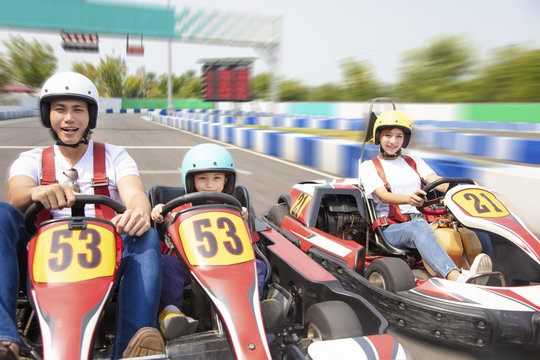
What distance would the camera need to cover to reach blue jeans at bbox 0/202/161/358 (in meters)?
1.66

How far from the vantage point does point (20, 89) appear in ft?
152

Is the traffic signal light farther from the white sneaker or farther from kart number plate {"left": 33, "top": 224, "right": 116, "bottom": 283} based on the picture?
the white sneaker

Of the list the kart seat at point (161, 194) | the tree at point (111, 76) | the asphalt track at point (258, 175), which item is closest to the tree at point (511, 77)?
the asphalt track at point (258, 175)

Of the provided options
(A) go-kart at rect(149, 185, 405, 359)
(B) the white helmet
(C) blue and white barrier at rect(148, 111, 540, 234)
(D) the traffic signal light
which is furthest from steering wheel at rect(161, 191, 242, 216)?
(D) the traffic signal light

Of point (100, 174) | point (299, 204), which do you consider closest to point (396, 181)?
point (299, 204)

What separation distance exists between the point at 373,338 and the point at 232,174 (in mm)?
1103

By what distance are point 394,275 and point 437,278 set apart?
0.72 ft

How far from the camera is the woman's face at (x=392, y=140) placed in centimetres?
333

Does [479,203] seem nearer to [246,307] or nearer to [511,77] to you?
[246,307]

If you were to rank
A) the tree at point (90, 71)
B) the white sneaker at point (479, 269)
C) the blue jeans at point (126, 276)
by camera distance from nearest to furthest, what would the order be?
the blue jeans at point (126, 276)
the white sneaker at point (479, 269)
the tree at point (90, 71)

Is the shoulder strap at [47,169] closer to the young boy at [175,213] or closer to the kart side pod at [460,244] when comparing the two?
the young boy at [175,213]

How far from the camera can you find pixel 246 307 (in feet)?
5.69

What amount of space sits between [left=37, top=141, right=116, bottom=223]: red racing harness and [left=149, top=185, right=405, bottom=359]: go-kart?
0.30 metres

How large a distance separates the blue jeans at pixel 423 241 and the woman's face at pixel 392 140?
0.57 metres
